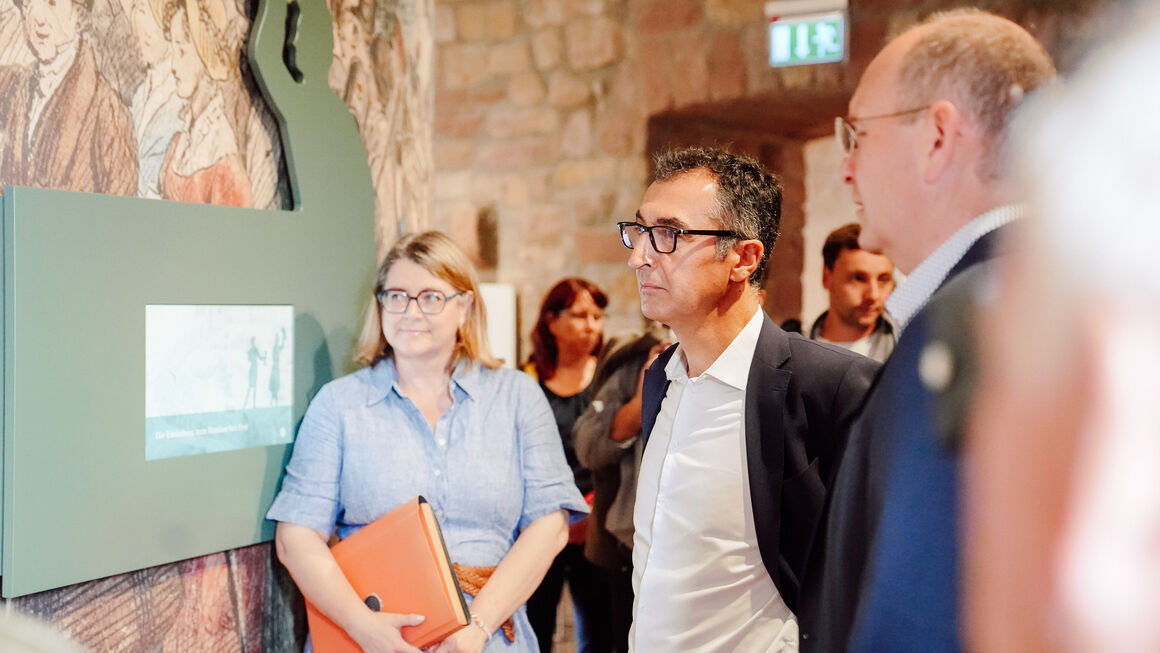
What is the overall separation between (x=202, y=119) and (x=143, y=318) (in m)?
0.47

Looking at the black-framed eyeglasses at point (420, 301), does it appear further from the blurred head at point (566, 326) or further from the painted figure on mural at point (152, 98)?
the blurred head at point (566, 326)

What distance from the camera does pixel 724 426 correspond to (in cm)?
166

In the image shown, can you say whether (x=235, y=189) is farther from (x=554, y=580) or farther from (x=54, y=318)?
(x=554, y=580)

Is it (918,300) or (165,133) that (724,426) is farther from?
(165,133)

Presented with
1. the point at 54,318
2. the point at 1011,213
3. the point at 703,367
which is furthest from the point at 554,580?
the point at 1011,213

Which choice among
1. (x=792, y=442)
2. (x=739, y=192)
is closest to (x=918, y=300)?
(x=792, y=442)

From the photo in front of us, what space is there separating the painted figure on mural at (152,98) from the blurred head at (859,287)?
205 cm

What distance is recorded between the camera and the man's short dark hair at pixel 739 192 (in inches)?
69.1

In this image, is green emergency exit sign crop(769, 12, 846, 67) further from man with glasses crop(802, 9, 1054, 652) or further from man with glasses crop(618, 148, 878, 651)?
man with glasses crop(802, 9, 1054, 652)

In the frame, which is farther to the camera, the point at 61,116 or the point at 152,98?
the point at 152,98

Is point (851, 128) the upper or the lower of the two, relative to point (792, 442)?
upper

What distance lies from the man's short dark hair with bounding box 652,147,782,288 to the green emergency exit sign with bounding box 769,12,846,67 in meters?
2.70

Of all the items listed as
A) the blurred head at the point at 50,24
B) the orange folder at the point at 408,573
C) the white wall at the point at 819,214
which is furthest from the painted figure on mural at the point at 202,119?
Result: the white wall at the point at 819,214

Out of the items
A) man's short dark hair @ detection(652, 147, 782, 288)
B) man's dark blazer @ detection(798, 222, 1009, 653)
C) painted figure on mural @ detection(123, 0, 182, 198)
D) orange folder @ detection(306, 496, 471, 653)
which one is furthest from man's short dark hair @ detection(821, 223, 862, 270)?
man's dark blazer @ detection(798, 222, 1009, 653)
